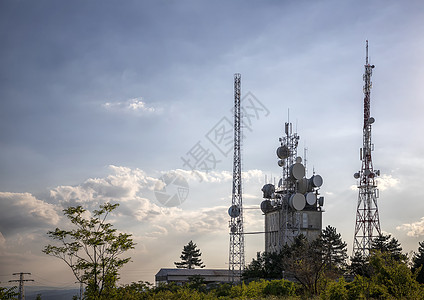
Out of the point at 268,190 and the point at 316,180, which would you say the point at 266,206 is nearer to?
the point at 268,190

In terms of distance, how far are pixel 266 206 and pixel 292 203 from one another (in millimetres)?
9232

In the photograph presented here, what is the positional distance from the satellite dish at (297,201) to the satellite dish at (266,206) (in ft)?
27.9

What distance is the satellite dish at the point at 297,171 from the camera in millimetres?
66500

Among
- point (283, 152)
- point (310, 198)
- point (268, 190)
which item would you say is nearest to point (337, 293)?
point (310, 198)

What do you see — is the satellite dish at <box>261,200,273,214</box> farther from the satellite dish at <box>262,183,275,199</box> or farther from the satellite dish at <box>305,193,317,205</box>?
the satellite dish at <box>305,193,317,205</box>

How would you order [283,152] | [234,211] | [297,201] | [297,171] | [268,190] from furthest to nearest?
Result: [268,190] → [283,152] → [297,171] → [297,201] → [234,211]

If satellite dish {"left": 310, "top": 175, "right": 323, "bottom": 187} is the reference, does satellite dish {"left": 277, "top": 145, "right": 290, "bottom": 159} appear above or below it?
above

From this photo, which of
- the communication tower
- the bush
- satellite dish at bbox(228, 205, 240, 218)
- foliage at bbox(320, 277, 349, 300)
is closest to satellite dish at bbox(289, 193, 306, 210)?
the communication tower

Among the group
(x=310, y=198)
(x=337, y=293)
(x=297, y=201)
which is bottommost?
(x=337, y=293)

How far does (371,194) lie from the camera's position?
61.0 meters

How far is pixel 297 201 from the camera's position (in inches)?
2579

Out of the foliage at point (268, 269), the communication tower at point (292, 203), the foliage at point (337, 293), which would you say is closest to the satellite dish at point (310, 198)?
the communication tower at point (292, 203)

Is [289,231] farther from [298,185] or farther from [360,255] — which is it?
[360,255]

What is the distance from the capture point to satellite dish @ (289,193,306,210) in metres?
65.3
